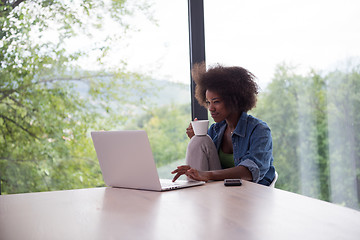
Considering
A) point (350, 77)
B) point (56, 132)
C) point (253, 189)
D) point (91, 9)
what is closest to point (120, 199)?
point (253, 189)

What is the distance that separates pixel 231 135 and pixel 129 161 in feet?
2.79

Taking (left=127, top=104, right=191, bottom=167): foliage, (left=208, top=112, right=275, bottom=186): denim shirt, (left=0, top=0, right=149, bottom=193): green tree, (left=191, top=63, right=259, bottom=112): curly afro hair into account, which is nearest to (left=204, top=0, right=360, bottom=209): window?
(left=191, top=63, right=259, bottom=112): curly afro hair

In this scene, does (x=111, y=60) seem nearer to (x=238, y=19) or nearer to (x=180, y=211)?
(x=238, y=19)

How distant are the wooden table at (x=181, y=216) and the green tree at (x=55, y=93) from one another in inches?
76.8

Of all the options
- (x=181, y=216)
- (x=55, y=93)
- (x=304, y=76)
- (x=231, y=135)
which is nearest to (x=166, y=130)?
(x=55, y=93)

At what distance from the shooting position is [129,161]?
1.78m

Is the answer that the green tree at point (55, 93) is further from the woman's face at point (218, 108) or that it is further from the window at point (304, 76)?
the woman's face at point (218, 108)

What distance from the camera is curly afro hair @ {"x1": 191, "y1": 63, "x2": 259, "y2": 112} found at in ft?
8.19

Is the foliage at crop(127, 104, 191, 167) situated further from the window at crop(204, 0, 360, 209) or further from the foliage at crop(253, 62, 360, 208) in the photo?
the foliage at crop(253, 62, 360, 208)

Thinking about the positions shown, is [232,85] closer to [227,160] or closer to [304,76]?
[227,160]

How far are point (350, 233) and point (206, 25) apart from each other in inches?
107

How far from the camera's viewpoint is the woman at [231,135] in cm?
213

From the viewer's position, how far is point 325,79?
2.98 meters

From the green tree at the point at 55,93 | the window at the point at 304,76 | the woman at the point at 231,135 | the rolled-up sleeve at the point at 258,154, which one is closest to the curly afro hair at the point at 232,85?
the woman at the point at 231,135
